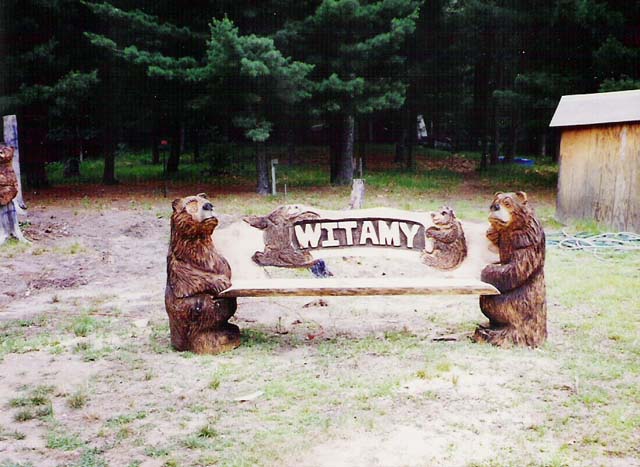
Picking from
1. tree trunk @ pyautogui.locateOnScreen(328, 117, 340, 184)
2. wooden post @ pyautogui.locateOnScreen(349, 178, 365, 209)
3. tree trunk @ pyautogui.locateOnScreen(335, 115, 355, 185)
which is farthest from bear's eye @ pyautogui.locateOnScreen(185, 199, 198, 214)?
tree trunk @ pyautogui.locateOnScreen(328, 117, 340, 184)

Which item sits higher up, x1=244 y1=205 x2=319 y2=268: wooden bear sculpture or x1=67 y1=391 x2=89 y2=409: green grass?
x1=244 y1=205 x2=319 y2=268: wooden bear sculpture

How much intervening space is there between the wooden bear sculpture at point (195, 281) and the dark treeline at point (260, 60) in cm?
792

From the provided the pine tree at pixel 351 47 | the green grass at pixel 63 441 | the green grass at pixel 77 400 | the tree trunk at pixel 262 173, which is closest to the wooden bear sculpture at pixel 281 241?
the green grass at pixel 77 400

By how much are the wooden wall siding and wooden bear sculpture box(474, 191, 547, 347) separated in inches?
220

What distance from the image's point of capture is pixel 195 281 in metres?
4.38

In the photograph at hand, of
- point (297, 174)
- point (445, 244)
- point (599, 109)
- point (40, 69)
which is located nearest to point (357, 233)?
point (445, 244)

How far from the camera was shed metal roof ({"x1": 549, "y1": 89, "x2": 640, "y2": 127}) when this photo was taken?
30.0 ft

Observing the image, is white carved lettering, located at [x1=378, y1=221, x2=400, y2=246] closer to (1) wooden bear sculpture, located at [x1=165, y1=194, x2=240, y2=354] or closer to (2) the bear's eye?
(1) wooden bear sculpture, located at [x1=165, y1=194, x2=240, y2=354]

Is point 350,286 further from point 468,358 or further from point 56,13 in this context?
point 56,13

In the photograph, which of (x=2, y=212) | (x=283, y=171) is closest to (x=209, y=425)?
(x=2, y=212)

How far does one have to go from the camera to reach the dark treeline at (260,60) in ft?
41.8

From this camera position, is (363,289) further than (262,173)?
No

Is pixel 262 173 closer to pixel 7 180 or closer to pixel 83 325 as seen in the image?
pixel 7 180

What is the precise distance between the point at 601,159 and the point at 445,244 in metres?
6.18
